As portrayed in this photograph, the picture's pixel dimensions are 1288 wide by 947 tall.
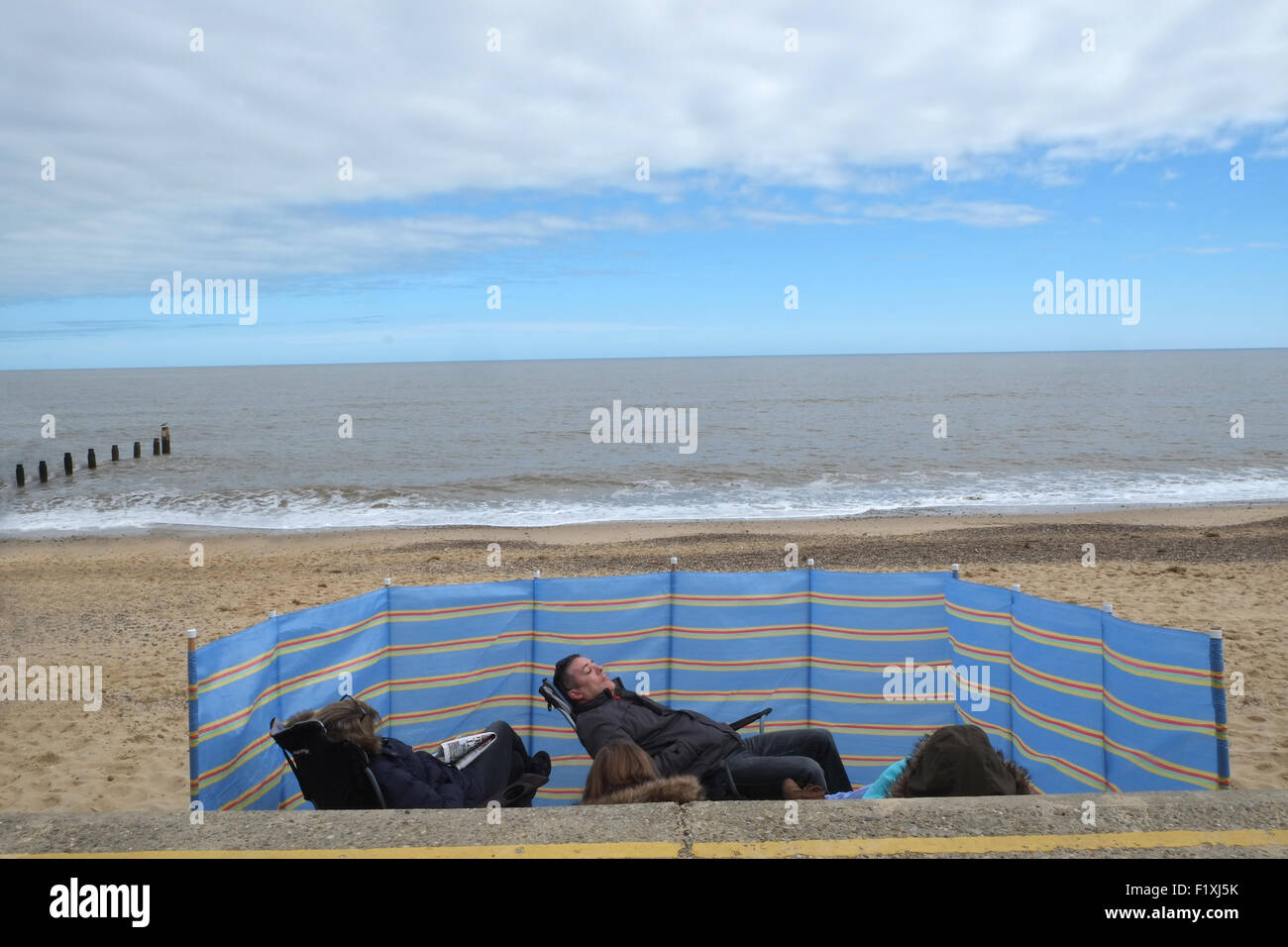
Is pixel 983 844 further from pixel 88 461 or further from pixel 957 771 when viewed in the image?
pixel 88 461

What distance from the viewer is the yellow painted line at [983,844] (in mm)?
2963

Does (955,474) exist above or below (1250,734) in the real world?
above

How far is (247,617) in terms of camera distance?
12.9 metres

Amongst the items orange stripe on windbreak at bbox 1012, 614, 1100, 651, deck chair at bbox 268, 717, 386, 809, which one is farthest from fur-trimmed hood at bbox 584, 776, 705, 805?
orange stripe on windbreak at bbox 1012, 614, 1100, 651

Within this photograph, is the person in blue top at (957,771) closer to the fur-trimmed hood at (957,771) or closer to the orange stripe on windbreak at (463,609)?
the fur-trimmed hood at (957,771)

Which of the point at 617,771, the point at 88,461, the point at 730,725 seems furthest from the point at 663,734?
the point at 88,461

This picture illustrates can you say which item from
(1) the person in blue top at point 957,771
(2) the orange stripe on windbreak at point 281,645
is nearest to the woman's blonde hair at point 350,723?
(2) the orange stripe on windbreak at point 281,645

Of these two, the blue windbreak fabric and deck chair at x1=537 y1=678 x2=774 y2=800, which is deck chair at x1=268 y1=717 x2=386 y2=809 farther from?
deck chair at x1=537 y1=678 x2=774 y2=800

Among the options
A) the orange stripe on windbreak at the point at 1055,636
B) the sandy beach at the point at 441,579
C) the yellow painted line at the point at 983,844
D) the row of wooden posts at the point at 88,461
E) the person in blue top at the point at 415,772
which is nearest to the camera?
the yellow painted line at the point at 983,844

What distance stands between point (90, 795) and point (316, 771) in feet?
12.4

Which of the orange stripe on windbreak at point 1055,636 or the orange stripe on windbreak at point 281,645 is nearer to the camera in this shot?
the orange stripe on windbreak at point 281,645

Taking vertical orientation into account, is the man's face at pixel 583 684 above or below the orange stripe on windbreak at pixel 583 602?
below
